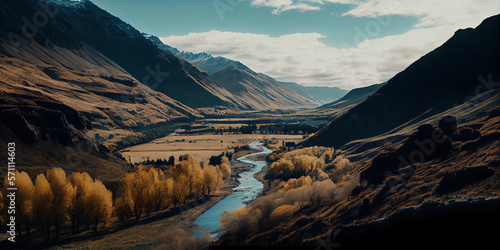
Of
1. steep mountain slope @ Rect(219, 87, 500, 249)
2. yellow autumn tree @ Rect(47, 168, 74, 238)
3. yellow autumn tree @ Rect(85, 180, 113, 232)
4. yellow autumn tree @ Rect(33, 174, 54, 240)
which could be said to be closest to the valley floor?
yellow autumn tree @ Rect(85, 180, 113, 232)

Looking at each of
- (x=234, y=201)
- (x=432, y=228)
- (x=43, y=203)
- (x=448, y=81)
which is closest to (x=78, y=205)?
(x=43, y=203)

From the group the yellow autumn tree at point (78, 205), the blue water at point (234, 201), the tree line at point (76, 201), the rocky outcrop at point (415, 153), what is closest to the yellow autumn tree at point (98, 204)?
the tree line at point (76, 201)

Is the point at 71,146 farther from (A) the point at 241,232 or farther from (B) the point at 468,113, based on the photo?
(B) the point at 468,113

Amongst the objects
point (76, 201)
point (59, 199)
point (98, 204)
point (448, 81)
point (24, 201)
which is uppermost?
point (448, 81)

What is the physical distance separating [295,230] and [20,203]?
205 ft

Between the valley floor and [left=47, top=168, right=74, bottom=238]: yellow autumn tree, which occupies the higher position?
[left=47, top=168, right=74, bottom=238]: yellow autumn tree

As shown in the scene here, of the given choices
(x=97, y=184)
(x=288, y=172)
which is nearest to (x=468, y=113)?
(x=288, y=172)

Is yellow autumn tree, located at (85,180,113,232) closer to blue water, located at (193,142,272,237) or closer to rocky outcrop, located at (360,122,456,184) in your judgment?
blue water, located at (193,142,272,237)

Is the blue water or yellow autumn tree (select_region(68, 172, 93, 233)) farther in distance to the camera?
the blue water

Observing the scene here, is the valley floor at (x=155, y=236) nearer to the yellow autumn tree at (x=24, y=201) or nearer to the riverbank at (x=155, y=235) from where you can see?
the riverbank at (x=155, y=235)

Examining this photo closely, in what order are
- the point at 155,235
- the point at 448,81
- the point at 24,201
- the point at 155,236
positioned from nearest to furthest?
the point at 24,201 < the point at 155,236 < the point at 155,235 < the point at 448,81

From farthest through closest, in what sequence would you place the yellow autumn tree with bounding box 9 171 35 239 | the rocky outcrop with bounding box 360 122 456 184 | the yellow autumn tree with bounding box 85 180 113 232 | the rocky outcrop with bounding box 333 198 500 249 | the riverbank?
1. the yellow autumn tree with bounding box 85 180 113 232
2. the riverbank
3. the rocky outcrop with bounding box 360 122 456 184
4. the yellow autumn tree with bounding box 9 171 35 239
5. the rocky outcrop with bounding box 333 198 500 249

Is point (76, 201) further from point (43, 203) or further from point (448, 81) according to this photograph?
point (448, 81)

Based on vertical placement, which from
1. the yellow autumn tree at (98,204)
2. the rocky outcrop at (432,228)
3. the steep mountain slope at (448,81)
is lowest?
the rocky outcrop at (432,228)
